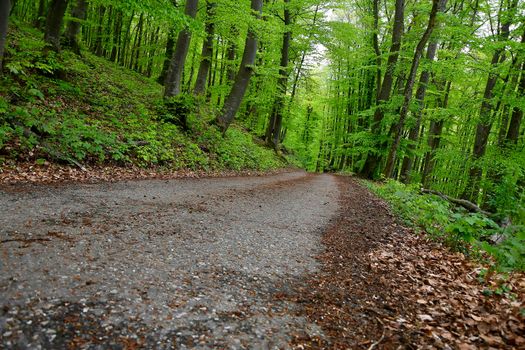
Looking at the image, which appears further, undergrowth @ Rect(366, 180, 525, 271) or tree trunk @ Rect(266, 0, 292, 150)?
tree trunk @ Rect(266, 0, 292, 150)

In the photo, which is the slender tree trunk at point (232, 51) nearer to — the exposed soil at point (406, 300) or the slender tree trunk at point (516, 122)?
the slender tree trunk at point (516, 122)

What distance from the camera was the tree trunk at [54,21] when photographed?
9.90 m

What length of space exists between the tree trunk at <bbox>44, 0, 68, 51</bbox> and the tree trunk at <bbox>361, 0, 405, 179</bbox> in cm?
1344

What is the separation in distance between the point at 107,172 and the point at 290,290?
5.98 m

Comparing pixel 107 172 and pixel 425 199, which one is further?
pixel 425 199

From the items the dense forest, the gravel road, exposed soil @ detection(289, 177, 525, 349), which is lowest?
the gravel road

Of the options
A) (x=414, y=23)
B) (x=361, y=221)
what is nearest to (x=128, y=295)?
(x=361, y=221)

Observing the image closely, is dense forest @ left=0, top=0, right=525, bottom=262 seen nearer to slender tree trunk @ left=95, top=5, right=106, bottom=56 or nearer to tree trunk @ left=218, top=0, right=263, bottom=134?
tree trunk @ left=218, top=0, right=263, bottom=134

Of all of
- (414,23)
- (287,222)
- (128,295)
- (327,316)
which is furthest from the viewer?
(414,23)

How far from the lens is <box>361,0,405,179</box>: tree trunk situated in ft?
54.6

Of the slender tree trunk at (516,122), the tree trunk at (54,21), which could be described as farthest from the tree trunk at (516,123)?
the tree trunk at (54,21)

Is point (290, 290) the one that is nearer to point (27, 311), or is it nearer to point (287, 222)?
point (27, 311)

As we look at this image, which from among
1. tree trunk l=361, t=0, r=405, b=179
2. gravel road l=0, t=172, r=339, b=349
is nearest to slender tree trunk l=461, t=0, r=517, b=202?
tree trunk l=361, t=0, r=405, b=179

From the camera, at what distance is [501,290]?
11.8 ft
